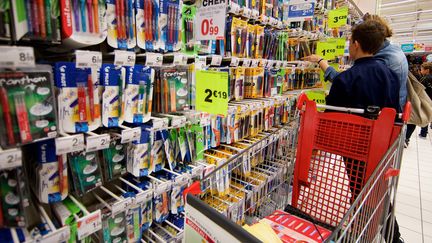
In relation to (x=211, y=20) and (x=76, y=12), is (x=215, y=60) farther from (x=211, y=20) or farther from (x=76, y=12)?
(x=76, y=12)

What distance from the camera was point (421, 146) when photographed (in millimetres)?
5688

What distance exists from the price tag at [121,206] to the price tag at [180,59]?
0.82m

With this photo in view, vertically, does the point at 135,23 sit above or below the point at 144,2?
below

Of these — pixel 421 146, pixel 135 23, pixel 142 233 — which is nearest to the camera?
pixel 135 23

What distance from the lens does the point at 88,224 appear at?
1.17 metres

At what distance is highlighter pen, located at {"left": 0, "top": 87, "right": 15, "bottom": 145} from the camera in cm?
90

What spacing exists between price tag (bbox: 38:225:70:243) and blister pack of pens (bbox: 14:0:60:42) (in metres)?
0.80

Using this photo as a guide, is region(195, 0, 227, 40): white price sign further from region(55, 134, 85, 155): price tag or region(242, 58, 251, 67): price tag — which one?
region(55, 134, 85, 155): price tag

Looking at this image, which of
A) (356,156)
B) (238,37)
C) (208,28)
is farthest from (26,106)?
(356,156)

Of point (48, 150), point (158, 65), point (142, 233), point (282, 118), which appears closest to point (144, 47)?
point (158, 65)

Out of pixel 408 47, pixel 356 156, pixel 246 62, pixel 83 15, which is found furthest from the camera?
pixel 408 47

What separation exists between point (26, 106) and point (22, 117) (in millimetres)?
44

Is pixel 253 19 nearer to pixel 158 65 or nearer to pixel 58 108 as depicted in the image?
pixel 158 65

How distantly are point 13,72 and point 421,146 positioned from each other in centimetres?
727
